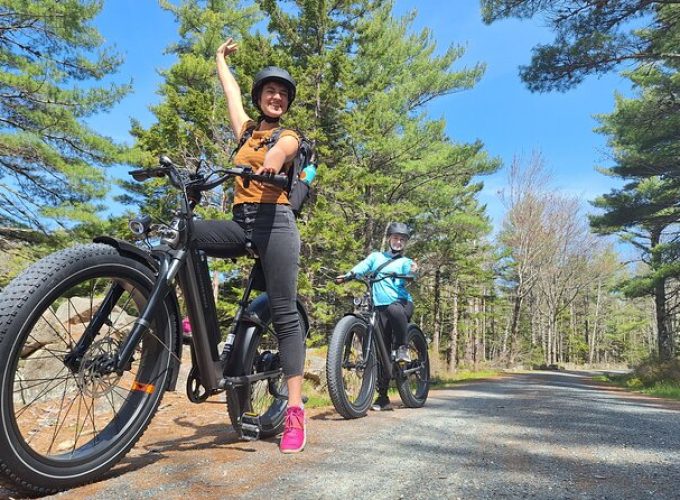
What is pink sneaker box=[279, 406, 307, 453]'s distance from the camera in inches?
90.1

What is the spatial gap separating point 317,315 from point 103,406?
12.0 m

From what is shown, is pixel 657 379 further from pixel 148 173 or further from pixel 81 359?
pixel 81 359


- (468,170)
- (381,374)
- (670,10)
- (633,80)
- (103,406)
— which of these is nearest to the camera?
(103,406)

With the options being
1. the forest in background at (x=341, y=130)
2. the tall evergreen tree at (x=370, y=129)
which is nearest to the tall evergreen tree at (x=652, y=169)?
the forest in background at (x=341, y=130)

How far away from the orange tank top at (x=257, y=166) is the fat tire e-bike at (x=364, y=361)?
1791 millimetres

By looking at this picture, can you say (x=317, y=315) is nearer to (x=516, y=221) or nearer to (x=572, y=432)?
(x=572, y=432)

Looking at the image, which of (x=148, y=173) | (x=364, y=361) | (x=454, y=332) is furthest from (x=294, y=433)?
(x=454, y=332)

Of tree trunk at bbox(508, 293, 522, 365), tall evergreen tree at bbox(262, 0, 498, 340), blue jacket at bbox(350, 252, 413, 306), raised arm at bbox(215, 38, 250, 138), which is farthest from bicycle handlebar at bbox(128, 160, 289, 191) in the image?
tree trunk at bbox(508, 293, 522, 365)

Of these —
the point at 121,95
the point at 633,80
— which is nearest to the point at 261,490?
the point at 121,95

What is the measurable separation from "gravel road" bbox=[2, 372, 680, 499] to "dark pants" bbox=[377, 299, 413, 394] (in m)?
1.34

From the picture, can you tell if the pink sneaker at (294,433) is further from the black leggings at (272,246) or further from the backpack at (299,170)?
the backpack at (299,170)

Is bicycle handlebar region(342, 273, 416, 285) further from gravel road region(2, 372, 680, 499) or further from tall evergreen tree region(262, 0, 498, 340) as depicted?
tall evergreen tree region(262, 0, 498, 340)

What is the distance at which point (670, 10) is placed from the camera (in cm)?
823

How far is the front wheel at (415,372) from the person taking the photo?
4.77 meters
